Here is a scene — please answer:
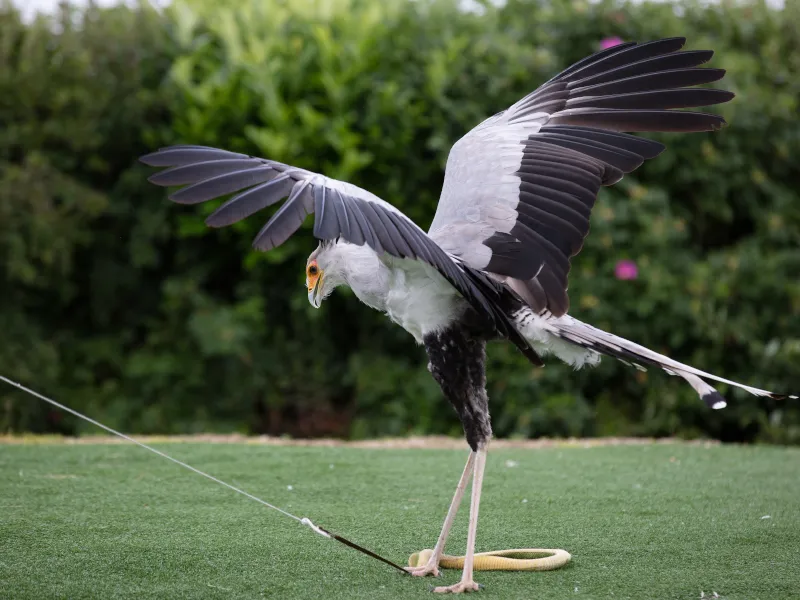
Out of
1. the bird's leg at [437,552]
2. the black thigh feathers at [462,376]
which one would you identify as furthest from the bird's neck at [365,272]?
the bird's leg at [437,552]

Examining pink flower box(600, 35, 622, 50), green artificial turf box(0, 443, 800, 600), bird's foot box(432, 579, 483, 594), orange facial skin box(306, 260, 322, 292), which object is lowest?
bird's foot box(432, 579, 483, 594)

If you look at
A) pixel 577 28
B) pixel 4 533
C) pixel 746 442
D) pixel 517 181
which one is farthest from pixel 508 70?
pixel 4 533

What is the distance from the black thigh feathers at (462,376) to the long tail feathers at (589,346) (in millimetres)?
243

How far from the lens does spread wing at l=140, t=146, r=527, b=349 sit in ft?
9.57

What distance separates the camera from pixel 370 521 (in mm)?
4379

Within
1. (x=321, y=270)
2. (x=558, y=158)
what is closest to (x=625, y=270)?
(x=558, y=158)

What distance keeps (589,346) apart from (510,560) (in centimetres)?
86

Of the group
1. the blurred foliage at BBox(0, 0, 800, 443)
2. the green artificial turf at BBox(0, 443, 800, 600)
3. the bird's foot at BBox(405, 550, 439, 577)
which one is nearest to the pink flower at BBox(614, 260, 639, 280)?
the blurred foliage at BBox(0, 0, 800, 443)

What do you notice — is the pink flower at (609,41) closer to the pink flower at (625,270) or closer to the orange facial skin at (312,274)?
the pink flower at (625,270)

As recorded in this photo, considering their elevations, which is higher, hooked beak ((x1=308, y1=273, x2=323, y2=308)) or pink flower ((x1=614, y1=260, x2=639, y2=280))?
pink flower ((x1=614, y1=260, x2=639, y2=280))

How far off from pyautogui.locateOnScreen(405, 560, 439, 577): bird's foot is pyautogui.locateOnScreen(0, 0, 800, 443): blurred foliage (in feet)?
14.2

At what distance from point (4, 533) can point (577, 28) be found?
6.41m

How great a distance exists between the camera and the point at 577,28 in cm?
851

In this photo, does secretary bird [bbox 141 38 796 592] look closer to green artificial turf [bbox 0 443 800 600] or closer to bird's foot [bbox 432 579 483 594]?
bird's foot [bbox 432 579 483 594]
